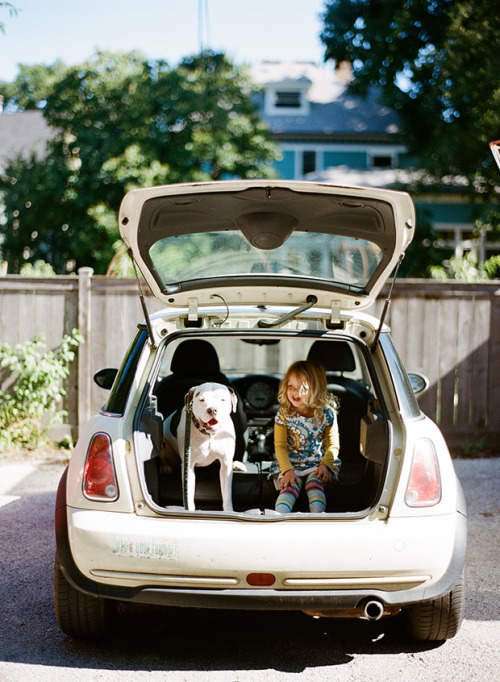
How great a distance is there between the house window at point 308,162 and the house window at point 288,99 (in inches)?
98.3

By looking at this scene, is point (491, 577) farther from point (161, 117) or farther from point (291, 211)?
point (161, 117)

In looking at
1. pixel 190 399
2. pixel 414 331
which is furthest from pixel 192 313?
pixel 414 331

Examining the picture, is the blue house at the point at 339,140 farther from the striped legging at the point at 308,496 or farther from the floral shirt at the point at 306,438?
the striped legging at the point at 308,496

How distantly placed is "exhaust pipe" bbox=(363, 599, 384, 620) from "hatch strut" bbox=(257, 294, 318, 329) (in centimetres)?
145

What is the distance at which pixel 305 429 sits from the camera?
4000 millimetres

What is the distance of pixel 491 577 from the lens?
4379 millimetres

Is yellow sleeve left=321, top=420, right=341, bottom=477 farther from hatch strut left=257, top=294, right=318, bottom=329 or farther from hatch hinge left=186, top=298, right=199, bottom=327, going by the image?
hatch hinge left=186, top=298, right=199, bottom=327

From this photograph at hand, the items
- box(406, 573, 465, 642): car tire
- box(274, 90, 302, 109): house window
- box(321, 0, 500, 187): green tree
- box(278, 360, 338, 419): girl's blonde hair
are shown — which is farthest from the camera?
box(274, 90, 302, 109): house window

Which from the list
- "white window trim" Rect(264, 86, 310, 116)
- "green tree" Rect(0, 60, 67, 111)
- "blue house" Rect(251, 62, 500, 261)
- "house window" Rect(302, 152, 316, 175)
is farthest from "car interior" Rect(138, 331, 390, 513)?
"green tree" Rect(0, 60, 67, 111)

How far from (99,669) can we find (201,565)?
0.67m

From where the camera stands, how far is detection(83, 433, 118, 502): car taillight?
3.19 meters

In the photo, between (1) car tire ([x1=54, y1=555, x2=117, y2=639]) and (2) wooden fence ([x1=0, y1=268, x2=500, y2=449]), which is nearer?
(1) car tire ([x1=54, y1=555, x2=117, y2=639])

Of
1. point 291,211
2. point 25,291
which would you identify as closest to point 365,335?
point 291,211

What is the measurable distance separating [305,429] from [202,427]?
0.59 metres
